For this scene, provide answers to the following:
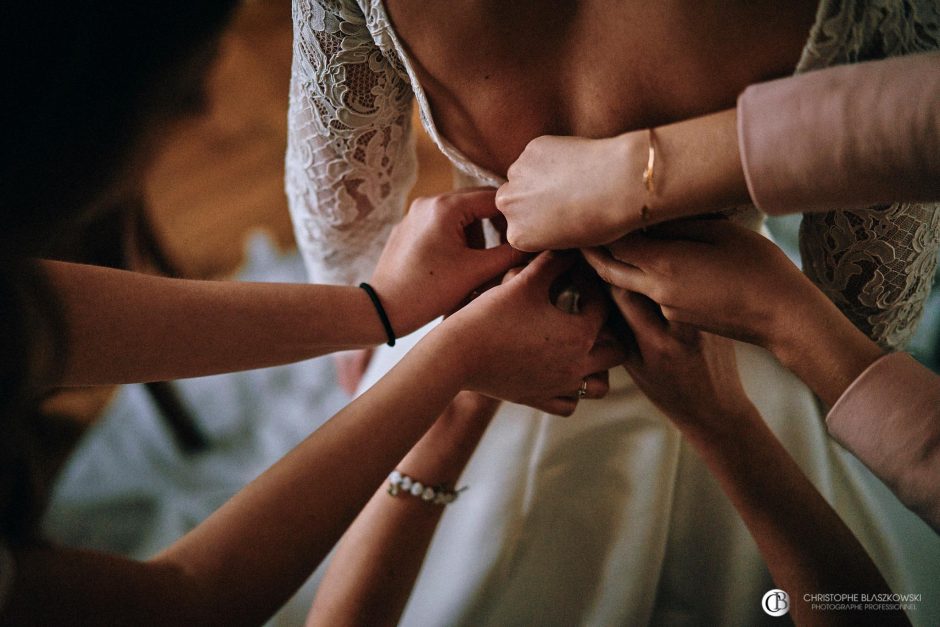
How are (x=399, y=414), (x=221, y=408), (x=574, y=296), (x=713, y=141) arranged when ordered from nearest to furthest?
(x=713, y=141)
(x=399, y=414)
(x=574, y=296)
(x=221, y=408)

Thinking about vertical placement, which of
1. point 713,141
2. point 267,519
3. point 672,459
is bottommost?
point 672,459

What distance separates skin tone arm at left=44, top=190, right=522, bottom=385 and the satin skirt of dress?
28 centimetres

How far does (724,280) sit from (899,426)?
204mm

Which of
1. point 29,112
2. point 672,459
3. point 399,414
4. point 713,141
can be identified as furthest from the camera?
point 672,459

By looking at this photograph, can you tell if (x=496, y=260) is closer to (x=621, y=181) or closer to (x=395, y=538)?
(x=621, y=181)

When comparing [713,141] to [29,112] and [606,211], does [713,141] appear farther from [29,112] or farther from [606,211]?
[29,112]

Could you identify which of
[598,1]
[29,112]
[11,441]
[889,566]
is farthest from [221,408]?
[889,566]

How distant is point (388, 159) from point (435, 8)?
283 millimetres

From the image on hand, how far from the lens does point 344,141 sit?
80 centimetres

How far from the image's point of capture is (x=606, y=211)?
567 millimetres

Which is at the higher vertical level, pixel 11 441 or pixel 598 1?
pixel 598 1

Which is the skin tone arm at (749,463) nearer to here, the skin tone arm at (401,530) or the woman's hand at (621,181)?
the skin tone arm at (401,530)

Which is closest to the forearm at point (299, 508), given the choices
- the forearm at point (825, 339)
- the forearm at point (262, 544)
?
the forearm at point (262, 544)

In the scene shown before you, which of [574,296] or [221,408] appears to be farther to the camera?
[221,408]
